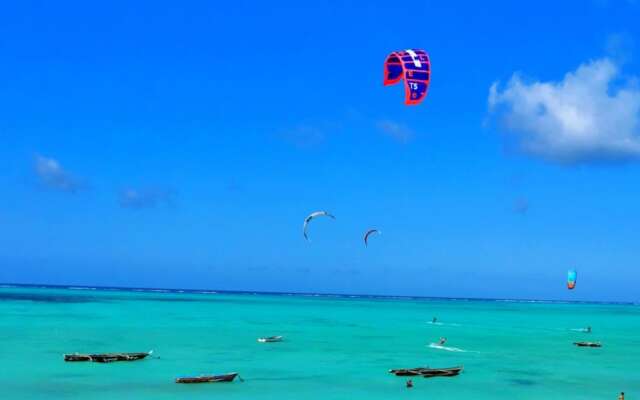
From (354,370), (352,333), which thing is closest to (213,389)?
(354,370)

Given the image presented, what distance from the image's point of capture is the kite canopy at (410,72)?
79.2 feet

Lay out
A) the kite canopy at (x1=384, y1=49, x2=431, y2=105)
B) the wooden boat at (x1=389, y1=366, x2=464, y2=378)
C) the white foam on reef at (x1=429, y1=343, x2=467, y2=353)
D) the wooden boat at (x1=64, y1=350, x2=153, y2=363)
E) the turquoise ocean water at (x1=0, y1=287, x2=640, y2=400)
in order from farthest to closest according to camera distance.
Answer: the white foam on reef at (x1=429, y1=343, x2=467, y2=353) < the wooden boat at (x1=64, y1=350, x2=153, y2=363) < the wooden boat at (x1=389, y1=366, x2=464, y2=378) < the turquoise ocean water at (x1=0, y1=287, x2=640, y2=400) < the kite canopy at (x1=384, y1=49, x2=431, y2=105)

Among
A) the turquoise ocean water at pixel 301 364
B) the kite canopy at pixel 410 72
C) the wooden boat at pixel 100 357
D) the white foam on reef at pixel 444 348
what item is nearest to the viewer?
the kite canopy at pixel 410 72

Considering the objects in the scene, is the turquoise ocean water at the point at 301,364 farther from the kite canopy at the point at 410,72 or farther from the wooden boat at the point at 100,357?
the kite canopy at the point at 410,72

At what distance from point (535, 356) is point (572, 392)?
12864 millimetres

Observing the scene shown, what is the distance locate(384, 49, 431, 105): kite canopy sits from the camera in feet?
79.2

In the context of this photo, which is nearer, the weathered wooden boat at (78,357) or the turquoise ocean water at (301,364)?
the turquoise ocean water at (301,364)

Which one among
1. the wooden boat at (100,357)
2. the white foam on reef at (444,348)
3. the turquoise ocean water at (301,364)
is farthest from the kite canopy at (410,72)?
the white foam on reef at (444,348)

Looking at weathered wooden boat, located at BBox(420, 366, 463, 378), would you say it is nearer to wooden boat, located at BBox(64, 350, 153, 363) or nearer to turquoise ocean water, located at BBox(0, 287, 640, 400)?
turquoise ocean water, located at BBox(0, 287, 640, 400)

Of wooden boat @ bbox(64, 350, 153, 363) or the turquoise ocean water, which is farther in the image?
wooden boat @ bbox(64, 350, 153, 363)

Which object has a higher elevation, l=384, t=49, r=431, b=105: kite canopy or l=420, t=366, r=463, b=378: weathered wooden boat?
l=384, t=49, r=431, b=105: kite canopy

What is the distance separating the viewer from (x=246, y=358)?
3494 cm

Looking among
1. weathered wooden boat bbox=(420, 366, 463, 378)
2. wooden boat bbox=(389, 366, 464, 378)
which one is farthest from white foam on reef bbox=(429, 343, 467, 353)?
wooden boat bbox=(389, 366, 464, 378)

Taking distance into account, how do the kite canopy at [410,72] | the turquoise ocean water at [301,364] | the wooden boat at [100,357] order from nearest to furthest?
the kite canopy at [410,72]
the turquoise ocean water at [301,364]
the wooden boat at [100,357]
